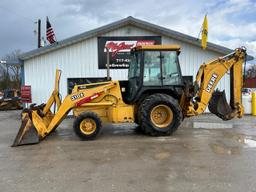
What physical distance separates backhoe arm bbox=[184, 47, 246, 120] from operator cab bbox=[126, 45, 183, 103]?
0.80m

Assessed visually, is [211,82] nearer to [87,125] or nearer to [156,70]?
[156,70]

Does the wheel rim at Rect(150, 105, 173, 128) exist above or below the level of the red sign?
below

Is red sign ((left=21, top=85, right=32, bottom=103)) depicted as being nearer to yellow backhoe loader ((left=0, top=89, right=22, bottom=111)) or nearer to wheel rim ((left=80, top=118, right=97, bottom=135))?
wheel rim ((left=80, top=118, right=97, bottom=135))

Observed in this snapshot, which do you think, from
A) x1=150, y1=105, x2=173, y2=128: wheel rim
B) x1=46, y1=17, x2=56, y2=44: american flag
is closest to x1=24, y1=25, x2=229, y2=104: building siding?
x1=46, y1=17, x2=56, y2=44: american flag

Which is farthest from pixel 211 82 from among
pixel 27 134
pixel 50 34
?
pixel 50 34

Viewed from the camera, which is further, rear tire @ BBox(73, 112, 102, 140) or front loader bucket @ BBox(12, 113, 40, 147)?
rear tire @ BBox(73, 112, 102, 140)

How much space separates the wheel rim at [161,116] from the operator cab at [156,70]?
0.59 m

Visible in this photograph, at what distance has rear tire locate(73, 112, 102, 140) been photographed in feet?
30.9

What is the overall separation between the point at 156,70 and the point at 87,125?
8.39 ft

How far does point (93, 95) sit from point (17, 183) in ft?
14.9

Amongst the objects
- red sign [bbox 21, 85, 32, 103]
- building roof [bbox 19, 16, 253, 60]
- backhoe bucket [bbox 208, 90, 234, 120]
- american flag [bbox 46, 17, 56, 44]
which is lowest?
backhoe bucket [bbox 208, 90, 234, 120]

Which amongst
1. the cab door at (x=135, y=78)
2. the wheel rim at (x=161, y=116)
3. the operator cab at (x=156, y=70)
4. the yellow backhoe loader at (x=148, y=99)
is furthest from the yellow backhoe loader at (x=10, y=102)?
the wheel rim at (x=161, y=116)

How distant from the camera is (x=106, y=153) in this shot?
7859mm

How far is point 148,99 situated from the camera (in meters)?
9.74
